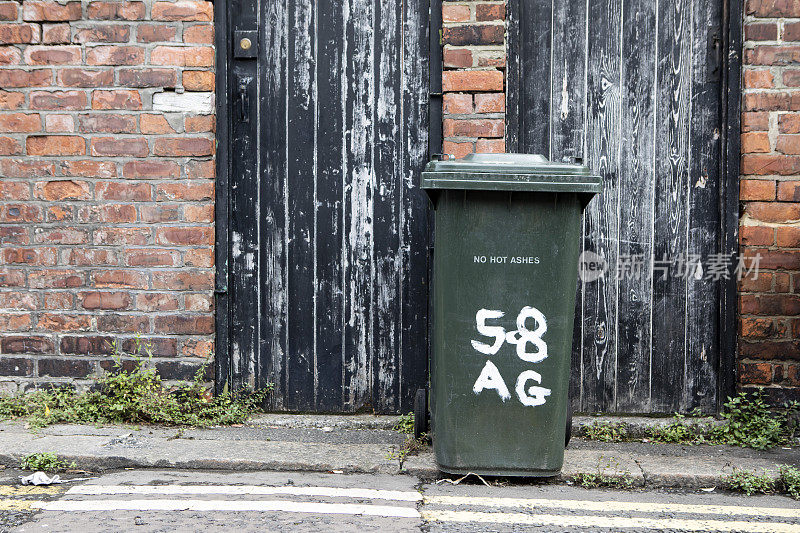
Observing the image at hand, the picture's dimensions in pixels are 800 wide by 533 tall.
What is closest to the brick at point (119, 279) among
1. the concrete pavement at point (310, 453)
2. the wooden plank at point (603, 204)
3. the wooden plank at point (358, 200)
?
the concrete pavement at point (310, 453)

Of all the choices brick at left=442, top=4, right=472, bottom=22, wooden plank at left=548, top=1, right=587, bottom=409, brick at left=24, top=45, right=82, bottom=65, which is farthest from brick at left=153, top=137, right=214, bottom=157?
wooden plank at left=548, top=1, right=587, bottom=409

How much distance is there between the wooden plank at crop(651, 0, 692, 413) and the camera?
4.26m

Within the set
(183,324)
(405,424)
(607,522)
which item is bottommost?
(607,522)

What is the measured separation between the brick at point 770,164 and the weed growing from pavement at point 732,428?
118 cm

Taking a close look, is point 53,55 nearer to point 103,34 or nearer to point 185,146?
point 103,34

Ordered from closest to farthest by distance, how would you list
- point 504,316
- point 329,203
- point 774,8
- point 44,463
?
point 504,316 < point 44,463 < point 774,8 < point 329,203

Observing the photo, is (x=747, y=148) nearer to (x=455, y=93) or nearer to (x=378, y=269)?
(x=455, y=93)

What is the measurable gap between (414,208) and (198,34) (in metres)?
1.51

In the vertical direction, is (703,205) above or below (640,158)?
below

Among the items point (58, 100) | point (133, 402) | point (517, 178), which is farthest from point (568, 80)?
point (133, 402)

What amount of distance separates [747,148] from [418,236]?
182 centimetres

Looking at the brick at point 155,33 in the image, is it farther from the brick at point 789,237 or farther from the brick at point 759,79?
the brick at point 789,237

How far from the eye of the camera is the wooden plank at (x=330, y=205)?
4328 mm

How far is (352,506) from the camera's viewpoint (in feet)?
10.2
